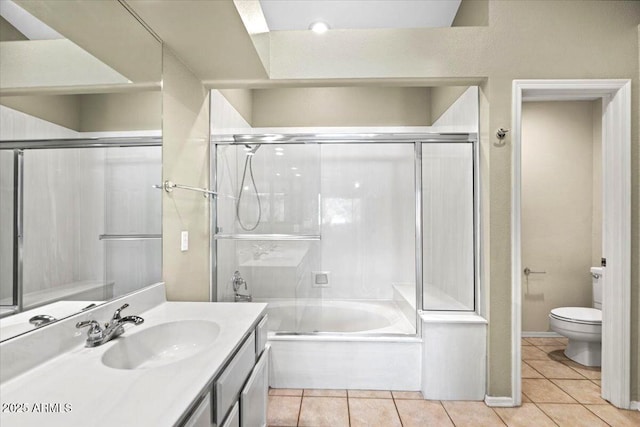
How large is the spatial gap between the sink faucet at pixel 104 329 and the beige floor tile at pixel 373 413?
1.47 metres

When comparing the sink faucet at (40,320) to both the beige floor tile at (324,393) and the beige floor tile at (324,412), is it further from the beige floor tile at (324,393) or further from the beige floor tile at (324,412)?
the beige floor tile at (324,393)

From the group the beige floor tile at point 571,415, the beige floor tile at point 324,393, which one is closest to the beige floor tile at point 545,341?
the beige floor tile at point 571,415

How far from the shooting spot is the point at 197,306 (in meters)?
1.78

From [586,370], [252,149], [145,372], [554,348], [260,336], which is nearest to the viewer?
[145,372]

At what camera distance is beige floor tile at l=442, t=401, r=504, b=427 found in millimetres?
2053

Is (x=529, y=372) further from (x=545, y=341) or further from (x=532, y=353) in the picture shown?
(x=545, y=341)

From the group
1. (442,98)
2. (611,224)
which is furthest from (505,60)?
(611,224)

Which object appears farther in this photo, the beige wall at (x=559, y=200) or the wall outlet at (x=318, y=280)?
the beige wall at (x=559, y=200)

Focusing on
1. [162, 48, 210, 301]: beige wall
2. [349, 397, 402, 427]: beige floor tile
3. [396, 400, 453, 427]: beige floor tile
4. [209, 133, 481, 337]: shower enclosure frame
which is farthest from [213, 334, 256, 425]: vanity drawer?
[396, 400, 453, 427]: beige floor tile

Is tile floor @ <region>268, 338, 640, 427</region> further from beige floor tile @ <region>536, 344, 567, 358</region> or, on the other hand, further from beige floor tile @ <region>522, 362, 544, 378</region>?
beige floor tile @ <region>536, 344, 567, 358</region>

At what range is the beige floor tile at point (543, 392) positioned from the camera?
7.58 feet

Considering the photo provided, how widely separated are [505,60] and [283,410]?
2762 mm

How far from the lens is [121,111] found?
151cm

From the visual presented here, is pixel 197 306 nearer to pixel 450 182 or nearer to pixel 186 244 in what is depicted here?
pixel 186 244
